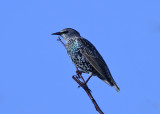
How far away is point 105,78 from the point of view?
8039mm

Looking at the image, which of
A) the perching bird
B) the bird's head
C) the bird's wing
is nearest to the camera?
the bird's wing

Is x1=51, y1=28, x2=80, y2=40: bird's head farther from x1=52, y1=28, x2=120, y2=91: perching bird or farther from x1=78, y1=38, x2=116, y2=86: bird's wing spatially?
x1=78, y1=38, x2=116, y2=86: bird's wing

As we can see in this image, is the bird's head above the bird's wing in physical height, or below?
above

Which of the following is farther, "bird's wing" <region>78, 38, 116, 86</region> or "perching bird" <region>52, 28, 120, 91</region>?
"perching bird" <region>52, 28, 120, 91</region>

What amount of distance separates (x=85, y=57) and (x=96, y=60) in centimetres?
28

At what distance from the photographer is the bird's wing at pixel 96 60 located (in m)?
8.11

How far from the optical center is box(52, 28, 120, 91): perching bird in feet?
27.1

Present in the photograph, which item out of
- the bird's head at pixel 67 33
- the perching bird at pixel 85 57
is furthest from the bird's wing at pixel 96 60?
the bird's head at pixel 67 33

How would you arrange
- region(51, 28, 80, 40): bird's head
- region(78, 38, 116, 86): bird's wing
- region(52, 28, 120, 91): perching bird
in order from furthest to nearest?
region(51, 28, 80, 40): bird's head → region(52, 28, 120, 91): perching bird → region(78, 38, 116, 86): bird's wing

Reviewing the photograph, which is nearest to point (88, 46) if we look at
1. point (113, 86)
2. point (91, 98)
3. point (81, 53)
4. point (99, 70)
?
point (81, 53)

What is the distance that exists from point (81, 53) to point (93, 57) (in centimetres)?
32

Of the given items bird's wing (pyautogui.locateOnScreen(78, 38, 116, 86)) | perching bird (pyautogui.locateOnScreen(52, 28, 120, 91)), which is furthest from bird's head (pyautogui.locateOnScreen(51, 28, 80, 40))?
bird's wing (pyautogui.locateOnScreen(78, 38, 116, 86))

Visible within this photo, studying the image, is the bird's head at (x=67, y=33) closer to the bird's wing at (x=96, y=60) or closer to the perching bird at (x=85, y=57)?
the perching bird at (x=85, y=57)

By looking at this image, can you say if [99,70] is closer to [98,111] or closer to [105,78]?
[105,78]
